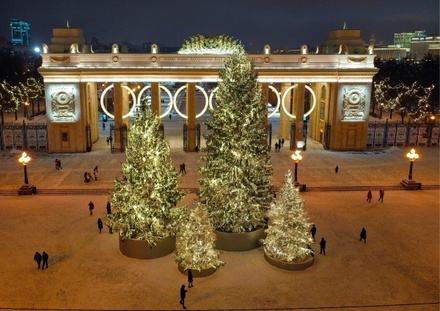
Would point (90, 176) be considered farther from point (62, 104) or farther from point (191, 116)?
point (191, 116)

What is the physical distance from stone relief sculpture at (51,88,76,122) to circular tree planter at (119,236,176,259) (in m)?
25.2

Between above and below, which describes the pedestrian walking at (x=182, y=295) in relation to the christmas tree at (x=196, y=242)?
below

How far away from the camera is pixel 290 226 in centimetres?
2150

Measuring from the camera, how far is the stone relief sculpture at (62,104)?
4447 centimetres

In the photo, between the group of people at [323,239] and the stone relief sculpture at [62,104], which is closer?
the group of people at [323,239]

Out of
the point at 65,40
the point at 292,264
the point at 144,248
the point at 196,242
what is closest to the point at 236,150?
the point at 196,242

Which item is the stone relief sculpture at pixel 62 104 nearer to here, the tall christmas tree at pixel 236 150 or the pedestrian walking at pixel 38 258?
the tall christmas tree at pixel 236 150

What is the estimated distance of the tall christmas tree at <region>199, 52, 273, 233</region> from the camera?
23016 mm

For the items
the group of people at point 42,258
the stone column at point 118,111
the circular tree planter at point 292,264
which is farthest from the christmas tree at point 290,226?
the stone column at point 118,111

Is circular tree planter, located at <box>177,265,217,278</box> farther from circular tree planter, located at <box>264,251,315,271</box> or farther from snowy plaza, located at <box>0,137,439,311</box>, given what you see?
circular tree planter, located at <box>264,251,315,271</box>

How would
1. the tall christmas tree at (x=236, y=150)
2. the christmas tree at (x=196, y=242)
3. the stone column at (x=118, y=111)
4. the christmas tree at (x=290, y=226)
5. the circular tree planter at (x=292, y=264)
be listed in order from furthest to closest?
the stone column at (x=118, y=111)
the tall christmas tree at (x=236, y=150)
the circular tree planter at (x=292, y=264)
the christmas tree at (x=290, y=226)
the christmas tree at (x=196, y=242)

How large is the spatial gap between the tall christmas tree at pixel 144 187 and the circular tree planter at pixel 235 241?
2734 millimetres

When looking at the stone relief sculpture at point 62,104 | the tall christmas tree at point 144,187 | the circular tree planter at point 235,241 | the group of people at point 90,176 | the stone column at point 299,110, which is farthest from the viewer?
the stone column at point 299,110

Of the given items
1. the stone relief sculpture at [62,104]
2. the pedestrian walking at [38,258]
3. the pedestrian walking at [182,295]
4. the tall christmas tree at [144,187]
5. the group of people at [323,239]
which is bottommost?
the pedestrian walking at [182,295]
